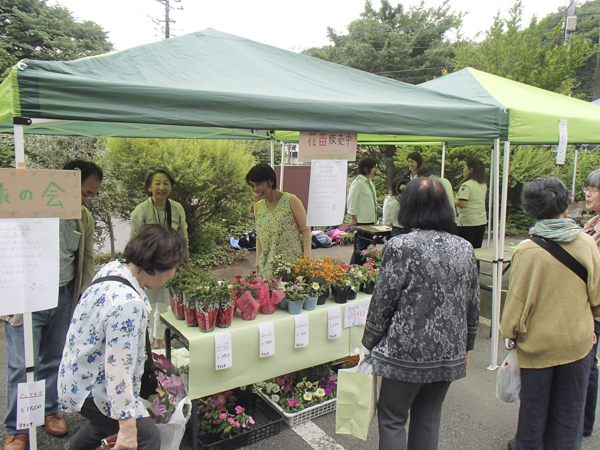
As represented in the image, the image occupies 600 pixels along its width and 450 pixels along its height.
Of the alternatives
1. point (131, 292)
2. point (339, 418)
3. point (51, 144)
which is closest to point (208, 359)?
point (339, 418)

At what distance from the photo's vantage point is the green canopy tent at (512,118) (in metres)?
3.30

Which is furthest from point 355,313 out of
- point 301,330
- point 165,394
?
point 165,394

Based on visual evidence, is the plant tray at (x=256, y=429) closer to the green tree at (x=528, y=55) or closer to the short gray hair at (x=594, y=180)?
the short gray hair at (x=594, y=180)

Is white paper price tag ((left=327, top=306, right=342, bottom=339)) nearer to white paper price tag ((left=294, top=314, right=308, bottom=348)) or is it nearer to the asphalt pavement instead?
white paper price tag ((left=294, top=314, right=308, bottom=348))

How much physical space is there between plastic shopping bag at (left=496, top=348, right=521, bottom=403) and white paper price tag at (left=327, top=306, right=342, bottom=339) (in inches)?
39.9

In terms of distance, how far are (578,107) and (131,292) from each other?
4890 millimetres

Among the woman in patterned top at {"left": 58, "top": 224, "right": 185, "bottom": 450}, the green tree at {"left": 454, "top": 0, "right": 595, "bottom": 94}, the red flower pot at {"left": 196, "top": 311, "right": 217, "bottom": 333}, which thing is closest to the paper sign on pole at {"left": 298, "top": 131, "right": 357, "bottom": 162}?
the red flower pot at {"left": 196, "top": 311, "right": 217, "bottom": 333}

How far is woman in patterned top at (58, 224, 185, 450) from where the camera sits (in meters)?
1.51

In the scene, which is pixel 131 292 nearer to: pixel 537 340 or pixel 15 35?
pixel 537 340

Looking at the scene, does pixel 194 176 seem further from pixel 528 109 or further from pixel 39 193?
pixel 39 193

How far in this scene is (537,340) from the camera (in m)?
2.08

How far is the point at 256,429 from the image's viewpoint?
2.49 m

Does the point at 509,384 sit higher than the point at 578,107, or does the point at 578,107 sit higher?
the point at 578,107

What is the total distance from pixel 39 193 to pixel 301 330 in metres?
1.65
